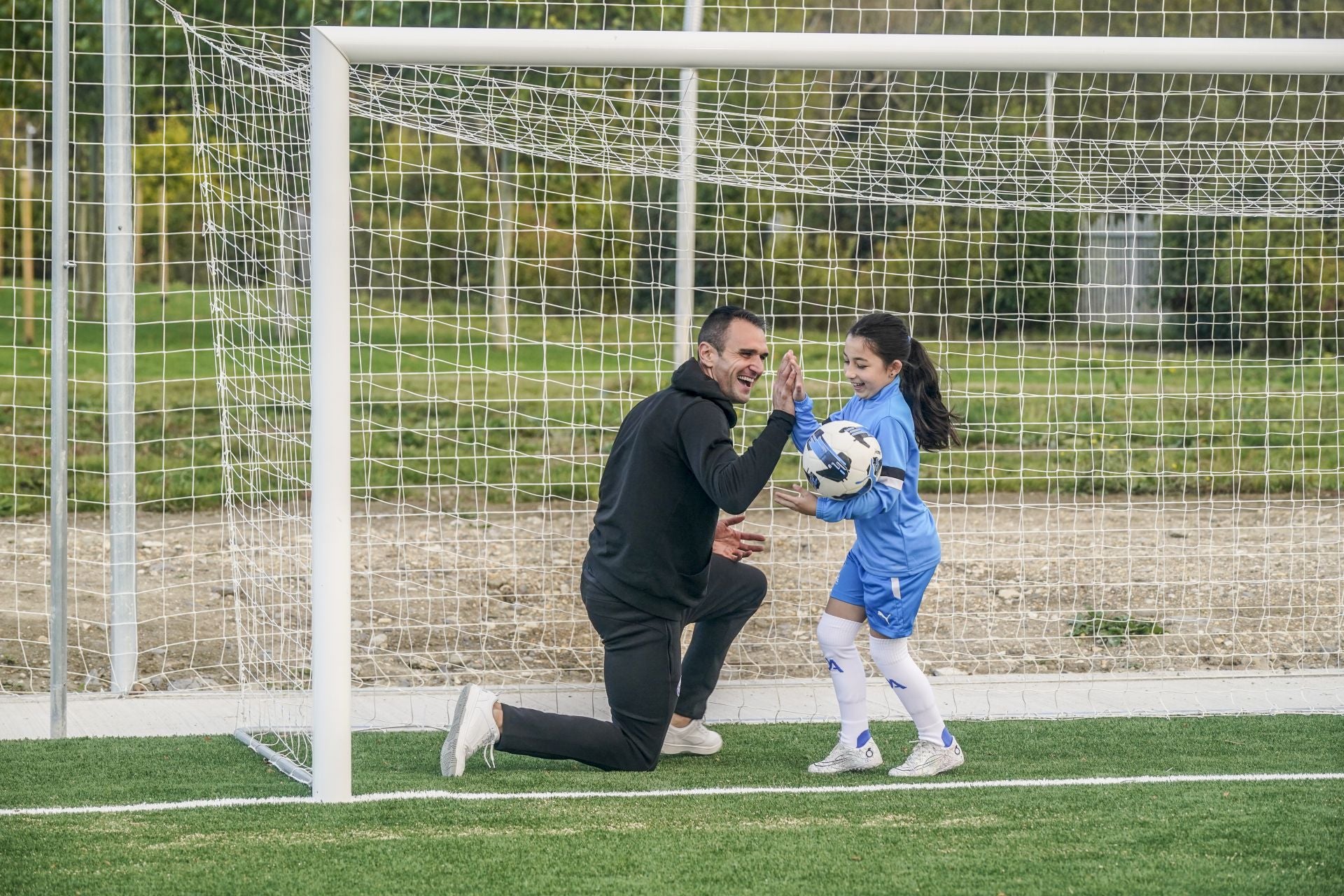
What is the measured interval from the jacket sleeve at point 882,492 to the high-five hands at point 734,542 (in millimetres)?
548

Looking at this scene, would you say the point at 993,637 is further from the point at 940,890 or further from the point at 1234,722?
the point at 940,890

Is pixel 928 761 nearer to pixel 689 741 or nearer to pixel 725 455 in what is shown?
pixel 689 741

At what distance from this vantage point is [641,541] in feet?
14.1

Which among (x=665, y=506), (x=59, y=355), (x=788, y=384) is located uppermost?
(x=59, y=355)

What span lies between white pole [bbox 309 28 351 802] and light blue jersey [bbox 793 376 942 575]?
1.42m

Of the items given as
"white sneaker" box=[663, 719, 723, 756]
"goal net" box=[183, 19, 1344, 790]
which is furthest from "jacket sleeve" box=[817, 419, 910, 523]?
"goal net" box=[183, 19, 1344, 790]

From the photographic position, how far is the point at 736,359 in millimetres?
4230

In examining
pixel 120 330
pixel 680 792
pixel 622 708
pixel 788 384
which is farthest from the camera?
pixel 120 330

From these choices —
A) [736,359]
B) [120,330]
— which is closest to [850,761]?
[736,359]

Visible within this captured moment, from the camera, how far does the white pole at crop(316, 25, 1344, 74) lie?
370 centimetres

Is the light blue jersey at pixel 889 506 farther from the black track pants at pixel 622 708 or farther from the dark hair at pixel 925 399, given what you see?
the black track pants at pixel 622 708

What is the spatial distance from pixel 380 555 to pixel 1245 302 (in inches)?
466

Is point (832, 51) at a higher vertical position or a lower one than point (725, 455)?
higher

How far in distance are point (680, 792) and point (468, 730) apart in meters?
0.71
